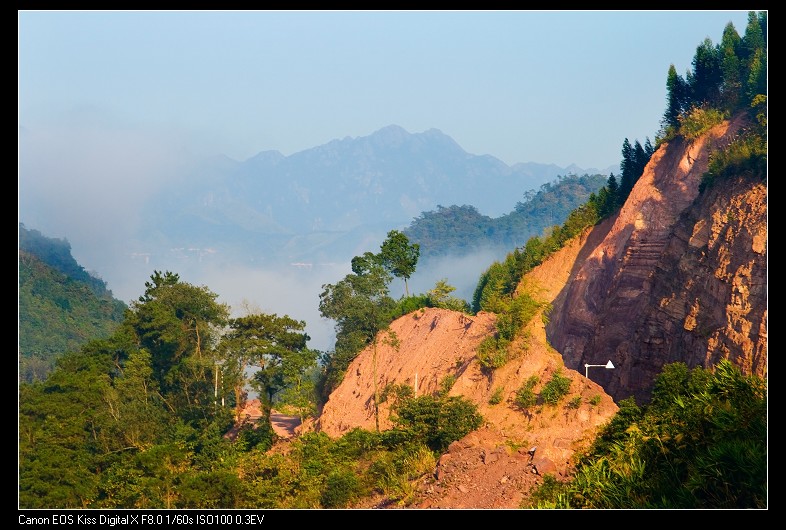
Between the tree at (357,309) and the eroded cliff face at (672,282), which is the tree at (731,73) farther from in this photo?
the tree at (357,309)

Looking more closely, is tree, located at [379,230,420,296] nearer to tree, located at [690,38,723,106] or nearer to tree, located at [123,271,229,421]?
tree, located at [123,271,229,421]

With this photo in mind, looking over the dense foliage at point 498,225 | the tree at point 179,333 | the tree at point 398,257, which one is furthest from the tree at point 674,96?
the dense foliage at point 498,225

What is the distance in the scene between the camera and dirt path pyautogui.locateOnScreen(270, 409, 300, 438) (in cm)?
3967

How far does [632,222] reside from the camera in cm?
3462

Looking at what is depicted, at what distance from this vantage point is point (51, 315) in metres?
78.3

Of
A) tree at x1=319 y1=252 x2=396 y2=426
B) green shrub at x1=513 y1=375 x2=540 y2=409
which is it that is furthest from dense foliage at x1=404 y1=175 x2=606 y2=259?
green shrub at x1=513 y1=375 x2=540 y2=409

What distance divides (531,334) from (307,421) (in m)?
11.8

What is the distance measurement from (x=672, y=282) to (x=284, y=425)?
18704 millimetres

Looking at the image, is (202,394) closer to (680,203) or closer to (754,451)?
(680,203)

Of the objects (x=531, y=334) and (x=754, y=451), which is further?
(x=531, y=334)

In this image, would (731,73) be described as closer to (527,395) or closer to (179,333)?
(527,395)

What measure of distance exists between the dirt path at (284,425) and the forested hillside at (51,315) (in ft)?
97.8

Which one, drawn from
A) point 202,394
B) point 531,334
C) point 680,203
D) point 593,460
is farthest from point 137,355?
point 593,460

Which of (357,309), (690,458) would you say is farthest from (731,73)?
(690,458)
